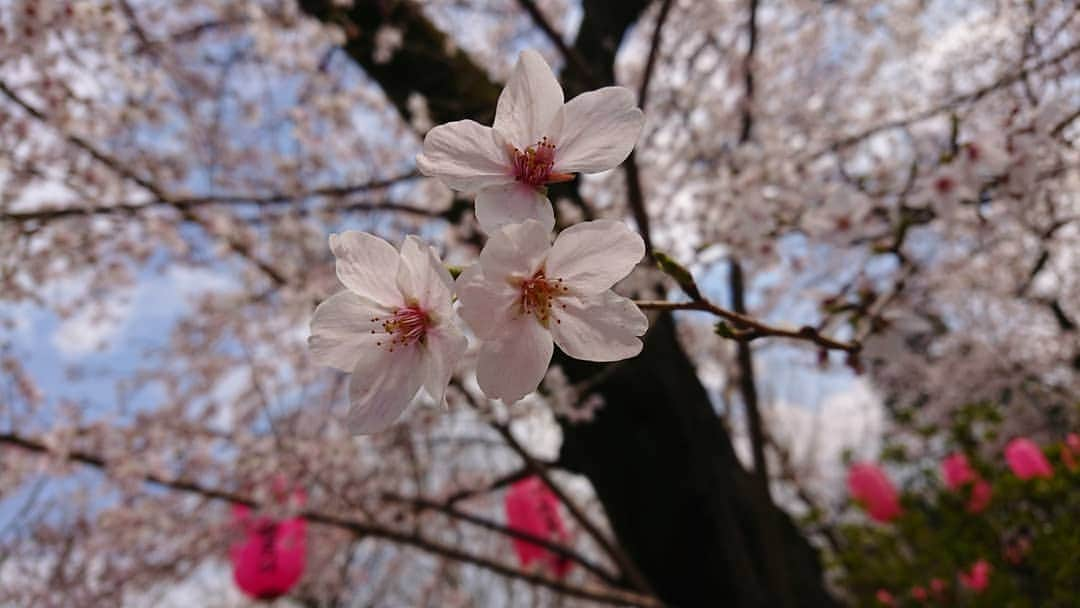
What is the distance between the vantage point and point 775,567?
7.43 feet

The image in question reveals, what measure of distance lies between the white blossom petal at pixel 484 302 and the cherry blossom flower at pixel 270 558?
85.8 inches

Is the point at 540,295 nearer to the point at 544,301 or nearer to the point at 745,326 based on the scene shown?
the point at 544,301

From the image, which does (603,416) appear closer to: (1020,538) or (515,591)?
(1020,538)

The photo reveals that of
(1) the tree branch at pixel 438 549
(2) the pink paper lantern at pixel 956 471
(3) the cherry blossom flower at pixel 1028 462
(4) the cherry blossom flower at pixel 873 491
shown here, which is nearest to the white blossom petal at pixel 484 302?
(1) the tree branch at pixel 438 549

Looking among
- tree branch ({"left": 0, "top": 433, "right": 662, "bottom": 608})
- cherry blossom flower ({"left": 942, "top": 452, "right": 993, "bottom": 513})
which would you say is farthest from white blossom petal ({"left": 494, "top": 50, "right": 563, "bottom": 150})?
cherry blossom flower ({"left": 942, "top": 452, "right": 993, "bottom": 513})

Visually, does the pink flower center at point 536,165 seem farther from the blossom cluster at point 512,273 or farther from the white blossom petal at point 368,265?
the white blossom petal at point 368,265

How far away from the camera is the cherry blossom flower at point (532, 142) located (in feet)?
2.20

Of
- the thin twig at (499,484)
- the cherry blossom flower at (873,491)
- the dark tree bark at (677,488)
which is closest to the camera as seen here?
the dark tree bark at (677,488)

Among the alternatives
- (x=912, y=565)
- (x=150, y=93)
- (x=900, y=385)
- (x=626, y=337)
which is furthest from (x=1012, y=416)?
(x=150, y=93)

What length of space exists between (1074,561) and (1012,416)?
4075 mm

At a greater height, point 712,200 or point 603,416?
point 712,200

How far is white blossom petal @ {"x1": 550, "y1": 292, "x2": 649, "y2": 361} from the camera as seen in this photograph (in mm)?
658

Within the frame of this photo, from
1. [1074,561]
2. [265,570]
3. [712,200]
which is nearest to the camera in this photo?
[1074,561]

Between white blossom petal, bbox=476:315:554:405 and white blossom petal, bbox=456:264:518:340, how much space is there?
0.05 feet
